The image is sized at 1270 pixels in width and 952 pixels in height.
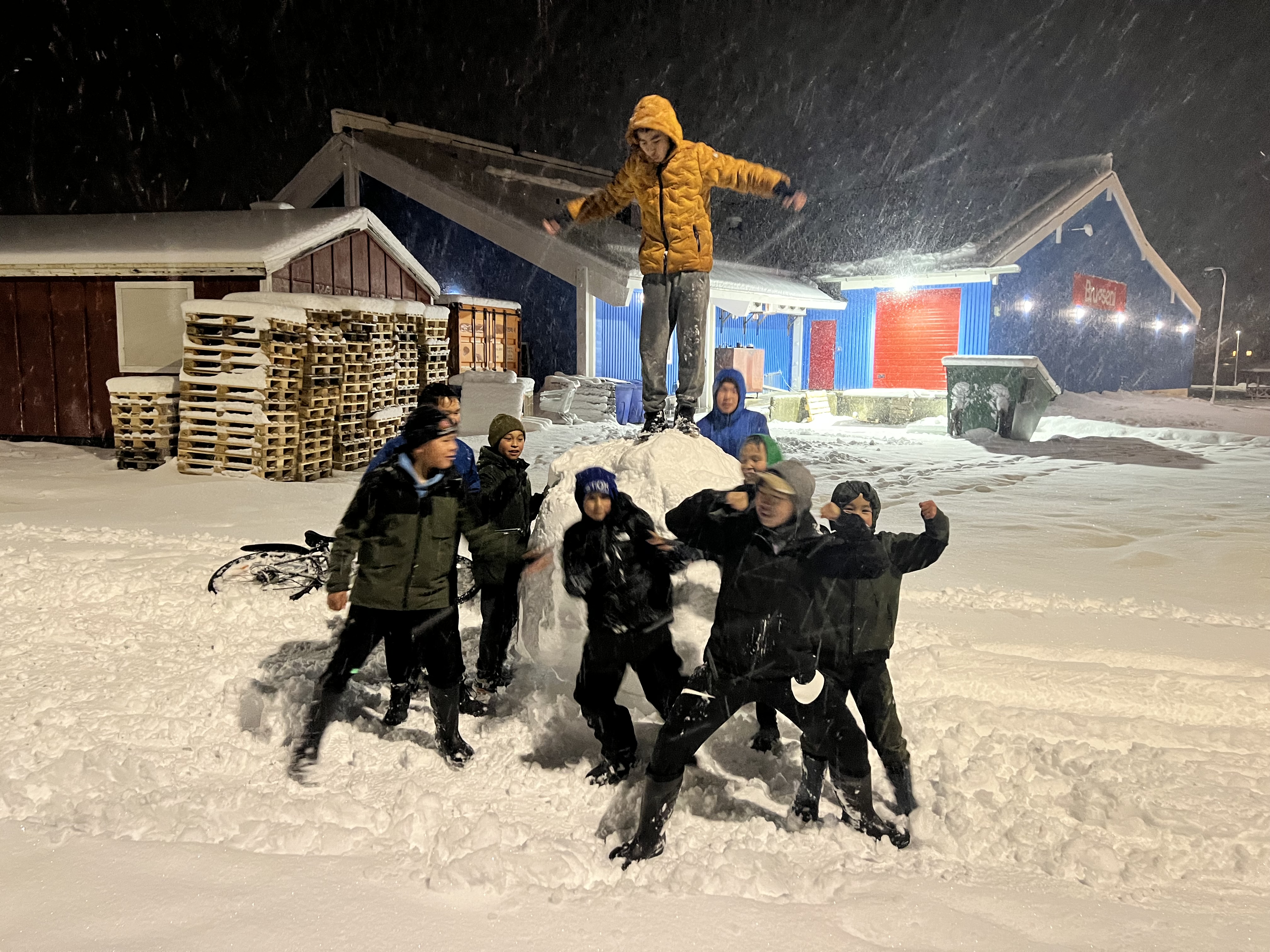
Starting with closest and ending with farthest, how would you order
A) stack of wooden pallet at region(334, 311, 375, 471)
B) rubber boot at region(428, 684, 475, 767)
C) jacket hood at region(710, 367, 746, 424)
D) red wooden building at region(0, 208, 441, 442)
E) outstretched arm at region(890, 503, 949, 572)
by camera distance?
outstretched arm at region(890, 503, 949, 572), rubber boot at region(428, 684, 475, 767), jacket hood at region(710, 367, 746, 424), stack of wooden pallet at region(334, 311, 375, 471), red wooden building at region(0, 208, 441, 442)

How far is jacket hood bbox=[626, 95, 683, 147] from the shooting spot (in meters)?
4.46

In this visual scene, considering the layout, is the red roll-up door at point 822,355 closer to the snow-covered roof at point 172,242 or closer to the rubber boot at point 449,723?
the snow-covered roof at point 172,242

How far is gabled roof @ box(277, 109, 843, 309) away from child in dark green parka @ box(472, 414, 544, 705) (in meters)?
11.5

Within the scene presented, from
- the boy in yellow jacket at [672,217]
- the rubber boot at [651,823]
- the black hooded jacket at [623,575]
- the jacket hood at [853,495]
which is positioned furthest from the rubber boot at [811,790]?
the boy in yellow jacket at [672,217]

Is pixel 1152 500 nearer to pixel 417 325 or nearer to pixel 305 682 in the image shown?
pixel 305 682

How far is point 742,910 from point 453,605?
1.66 metres

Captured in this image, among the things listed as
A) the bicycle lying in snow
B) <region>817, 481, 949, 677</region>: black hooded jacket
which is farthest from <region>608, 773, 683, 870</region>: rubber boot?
the bicycle lying in snow

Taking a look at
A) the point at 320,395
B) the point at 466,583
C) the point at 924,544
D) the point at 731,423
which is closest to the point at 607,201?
the point at 731,423

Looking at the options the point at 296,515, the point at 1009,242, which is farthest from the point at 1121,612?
the point at 1009,242

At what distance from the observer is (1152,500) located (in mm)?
8523

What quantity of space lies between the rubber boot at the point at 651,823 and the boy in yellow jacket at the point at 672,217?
2.46 metres

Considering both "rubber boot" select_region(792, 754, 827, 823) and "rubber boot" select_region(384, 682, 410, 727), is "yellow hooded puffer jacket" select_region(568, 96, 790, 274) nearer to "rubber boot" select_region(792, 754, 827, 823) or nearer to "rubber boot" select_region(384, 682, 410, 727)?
"rubber boot" select_region(384, 682, 410, 727)

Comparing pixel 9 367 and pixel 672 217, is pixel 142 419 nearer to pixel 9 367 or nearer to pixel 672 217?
pixel 9 367

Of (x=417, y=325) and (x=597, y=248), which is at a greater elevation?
(x=597, y=248)
